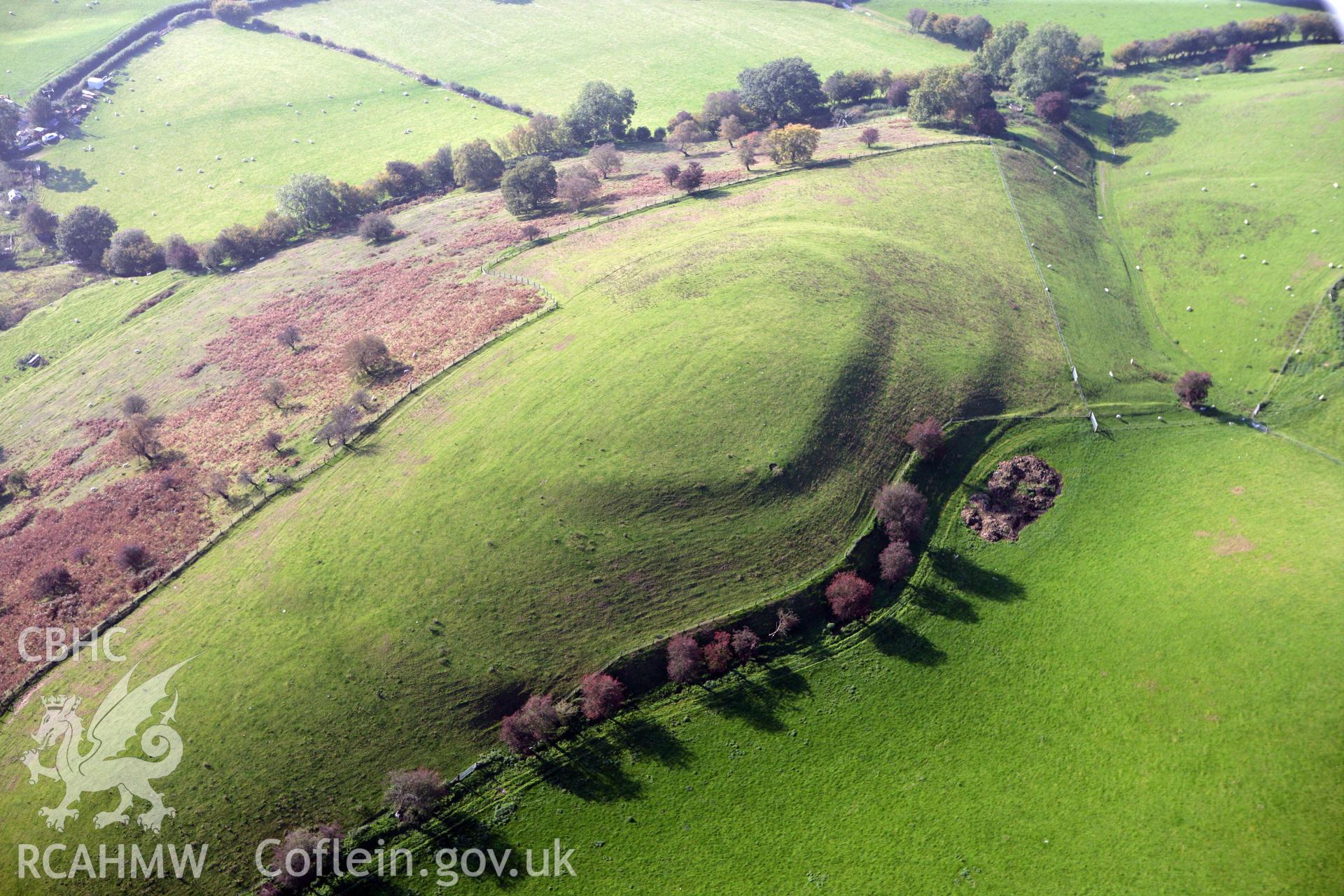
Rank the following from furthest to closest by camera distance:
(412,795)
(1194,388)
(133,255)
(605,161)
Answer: (605,161), (133,255), (1194,388), (412,795)

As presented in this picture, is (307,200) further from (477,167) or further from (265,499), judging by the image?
(265,499)

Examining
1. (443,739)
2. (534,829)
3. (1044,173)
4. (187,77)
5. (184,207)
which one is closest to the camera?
(534,829)

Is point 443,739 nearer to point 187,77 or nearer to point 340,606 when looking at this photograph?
point 340,606

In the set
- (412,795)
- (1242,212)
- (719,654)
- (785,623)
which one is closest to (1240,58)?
(1242,212)

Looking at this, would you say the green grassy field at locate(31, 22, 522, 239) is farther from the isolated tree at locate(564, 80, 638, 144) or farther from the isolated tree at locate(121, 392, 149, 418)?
the isolated tree at locate(121, 392, 149, 418)

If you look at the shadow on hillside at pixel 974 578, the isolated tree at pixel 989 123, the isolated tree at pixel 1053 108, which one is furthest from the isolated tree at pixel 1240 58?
the shadow on hillside at pixel 974 578

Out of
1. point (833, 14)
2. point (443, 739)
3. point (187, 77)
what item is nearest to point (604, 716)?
point (443, 739)

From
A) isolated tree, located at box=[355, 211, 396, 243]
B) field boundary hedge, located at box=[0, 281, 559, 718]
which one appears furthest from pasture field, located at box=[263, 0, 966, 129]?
field boundary hedge, located at box=[0, 281, 559, 718]
